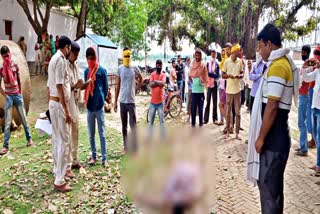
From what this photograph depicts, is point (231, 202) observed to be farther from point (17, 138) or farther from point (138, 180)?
point (17, 138)

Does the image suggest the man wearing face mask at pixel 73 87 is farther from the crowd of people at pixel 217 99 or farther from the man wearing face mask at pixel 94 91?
the man wearing face mask at pixel 94 91

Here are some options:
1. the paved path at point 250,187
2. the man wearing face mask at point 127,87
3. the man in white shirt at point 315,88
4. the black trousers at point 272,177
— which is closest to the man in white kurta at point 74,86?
the man wearing face mask at point 127,87

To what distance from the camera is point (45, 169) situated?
4.99 meters

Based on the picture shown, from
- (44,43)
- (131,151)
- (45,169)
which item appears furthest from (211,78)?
(44,43)

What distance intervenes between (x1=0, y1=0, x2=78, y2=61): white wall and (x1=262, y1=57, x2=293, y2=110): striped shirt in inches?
621

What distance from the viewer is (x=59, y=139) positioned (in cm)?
414

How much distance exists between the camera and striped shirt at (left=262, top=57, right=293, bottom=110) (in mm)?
2596

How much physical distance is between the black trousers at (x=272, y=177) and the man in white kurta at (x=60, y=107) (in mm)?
2515

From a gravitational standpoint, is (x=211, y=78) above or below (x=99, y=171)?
above

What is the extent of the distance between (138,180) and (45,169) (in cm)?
474

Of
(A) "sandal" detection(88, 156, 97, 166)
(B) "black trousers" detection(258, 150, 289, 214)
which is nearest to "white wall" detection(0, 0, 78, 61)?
(A) "sandal" detection(88, 156, 97, 166)

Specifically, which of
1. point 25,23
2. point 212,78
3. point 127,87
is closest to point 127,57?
point 127,87

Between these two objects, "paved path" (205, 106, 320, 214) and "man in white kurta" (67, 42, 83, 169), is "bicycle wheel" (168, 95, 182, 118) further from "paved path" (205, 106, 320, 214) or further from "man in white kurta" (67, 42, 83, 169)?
"man in white kurta" (67, 42, 83, 169)

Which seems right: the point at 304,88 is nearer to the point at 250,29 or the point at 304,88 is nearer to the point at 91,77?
the point at 91,77
